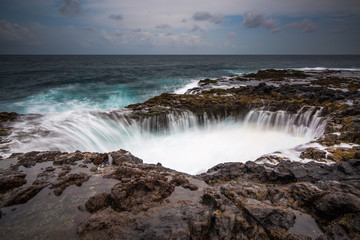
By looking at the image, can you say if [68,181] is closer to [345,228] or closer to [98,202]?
[98,202]

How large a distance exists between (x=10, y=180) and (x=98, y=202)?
2343 millimetres

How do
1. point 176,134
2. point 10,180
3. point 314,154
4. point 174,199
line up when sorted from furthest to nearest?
1. point 176,134
2. point 314,154
3. point 10,180
4. point 174,199

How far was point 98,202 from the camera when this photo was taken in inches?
148

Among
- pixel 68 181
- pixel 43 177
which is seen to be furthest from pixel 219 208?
pixel 43 177

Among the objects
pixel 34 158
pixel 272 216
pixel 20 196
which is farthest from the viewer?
pixel 34 158

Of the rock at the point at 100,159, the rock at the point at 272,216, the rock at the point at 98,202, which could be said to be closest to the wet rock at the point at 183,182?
the rock at the point at 272,216

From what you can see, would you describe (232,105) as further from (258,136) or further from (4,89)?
(4,89)

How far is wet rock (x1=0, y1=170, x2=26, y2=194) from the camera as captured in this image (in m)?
4.19

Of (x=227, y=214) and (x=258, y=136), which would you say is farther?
(x=258, y=136)

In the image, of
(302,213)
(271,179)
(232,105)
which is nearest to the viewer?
(302,213)

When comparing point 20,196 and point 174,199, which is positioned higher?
point 20,196

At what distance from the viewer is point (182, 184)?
→ 4520mm

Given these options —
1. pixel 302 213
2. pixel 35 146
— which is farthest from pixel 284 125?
pixel 35 146

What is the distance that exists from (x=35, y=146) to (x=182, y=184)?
20.0 feet
